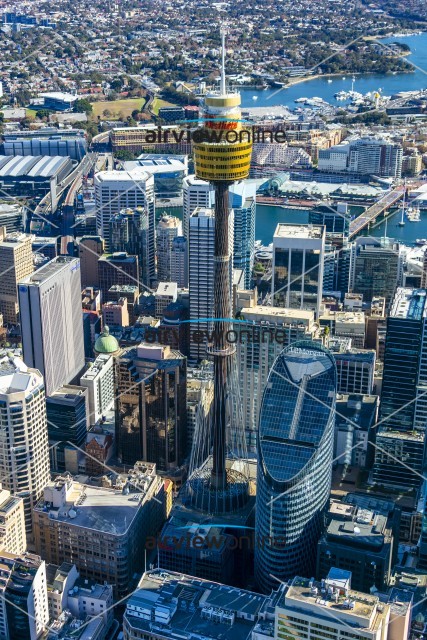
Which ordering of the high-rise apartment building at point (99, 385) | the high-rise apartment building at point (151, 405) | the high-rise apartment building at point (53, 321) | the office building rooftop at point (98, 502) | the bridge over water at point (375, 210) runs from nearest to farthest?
Result: the office building rooftop at point (98, 502) → the high-rise apartment building at point (151, 405) → the high-rise apartment building at point (53, 321) → the high-rise apartment building at point (99, 385) → the bridge over water at point (375, 210)

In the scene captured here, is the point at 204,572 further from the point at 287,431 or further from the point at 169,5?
the point at 169,5

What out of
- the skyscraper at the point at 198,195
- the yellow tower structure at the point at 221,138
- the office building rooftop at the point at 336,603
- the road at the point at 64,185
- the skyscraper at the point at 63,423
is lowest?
the skyscraper at the point at 63,423

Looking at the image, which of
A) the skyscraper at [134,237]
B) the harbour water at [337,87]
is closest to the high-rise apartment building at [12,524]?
the skyscraper at [134,237]

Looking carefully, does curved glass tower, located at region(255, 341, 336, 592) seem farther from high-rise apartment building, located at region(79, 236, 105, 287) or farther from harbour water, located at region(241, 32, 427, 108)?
harbour water, located at region(241, 32, 427, 108)

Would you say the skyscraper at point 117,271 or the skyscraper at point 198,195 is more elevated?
the skyscraper at point 198,195

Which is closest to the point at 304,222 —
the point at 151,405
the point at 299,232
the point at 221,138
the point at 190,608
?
the point at 299,232

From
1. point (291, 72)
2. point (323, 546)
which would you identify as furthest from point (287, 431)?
point (291, 72)

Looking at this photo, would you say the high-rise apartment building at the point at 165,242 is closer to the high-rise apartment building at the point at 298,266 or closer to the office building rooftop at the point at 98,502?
the high-rise apartment building at the point at 298,266

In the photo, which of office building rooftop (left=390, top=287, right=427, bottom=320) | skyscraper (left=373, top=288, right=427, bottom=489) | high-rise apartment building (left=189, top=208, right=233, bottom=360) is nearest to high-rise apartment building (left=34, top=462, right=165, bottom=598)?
skyscraper (left=373, top=288, right=427, bottom=489)
